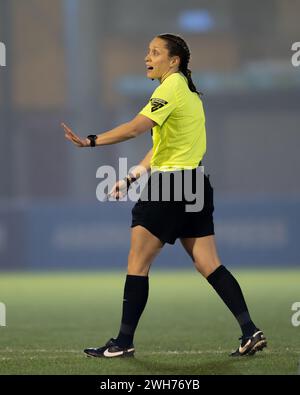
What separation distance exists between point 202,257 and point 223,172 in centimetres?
1411

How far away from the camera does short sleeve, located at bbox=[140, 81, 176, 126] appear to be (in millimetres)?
6438

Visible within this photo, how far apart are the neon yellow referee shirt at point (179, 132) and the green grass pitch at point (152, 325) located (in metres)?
1.14

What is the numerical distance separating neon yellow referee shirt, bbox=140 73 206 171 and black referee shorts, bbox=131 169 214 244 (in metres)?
0.07

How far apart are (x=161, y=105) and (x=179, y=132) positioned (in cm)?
25

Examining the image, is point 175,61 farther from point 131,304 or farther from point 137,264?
point 131,304

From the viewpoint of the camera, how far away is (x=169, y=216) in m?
6.66

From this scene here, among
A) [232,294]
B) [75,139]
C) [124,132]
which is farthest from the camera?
[232,294]

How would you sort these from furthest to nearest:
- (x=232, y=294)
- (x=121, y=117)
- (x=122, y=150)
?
1. (x=121, y=117)
2. (x=122, y=150)
3. (x=232, y=294)

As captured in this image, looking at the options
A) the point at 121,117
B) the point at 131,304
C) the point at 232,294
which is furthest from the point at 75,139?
the point at 121,117

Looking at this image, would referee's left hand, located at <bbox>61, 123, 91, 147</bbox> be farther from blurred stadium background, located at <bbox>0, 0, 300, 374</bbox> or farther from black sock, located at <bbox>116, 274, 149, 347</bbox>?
blurred stadium background, located at <bbox>0, 0, 300, 374</bbox>

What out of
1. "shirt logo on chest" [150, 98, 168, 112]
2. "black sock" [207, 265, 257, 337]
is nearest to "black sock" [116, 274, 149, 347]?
"black sock" [207, 265, 257, 337]

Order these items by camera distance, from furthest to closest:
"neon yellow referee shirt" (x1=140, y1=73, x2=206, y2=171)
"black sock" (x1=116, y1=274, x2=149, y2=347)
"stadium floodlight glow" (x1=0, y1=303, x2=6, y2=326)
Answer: "stadium floodlight glow" (x1=0, y1=303, x2=6, y2=326) < "black sock" (x1=116, y1=274, x2=149, y2=347) < "neon yellow referee shirt" (x1=140, y1=73, x2=206, y2=171)

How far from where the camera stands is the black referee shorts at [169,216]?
6.64 meters
